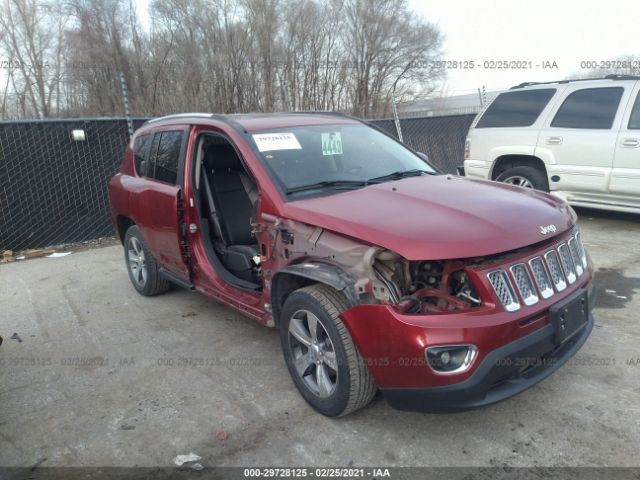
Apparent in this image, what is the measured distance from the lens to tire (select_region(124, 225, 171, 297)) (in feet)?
16.3

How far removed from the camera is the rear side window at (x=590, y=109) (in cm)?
657

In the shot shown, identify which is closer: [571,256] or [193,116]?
[571,256]

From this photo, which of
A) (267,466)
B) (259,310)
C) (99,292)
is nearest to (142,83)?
(99,292)

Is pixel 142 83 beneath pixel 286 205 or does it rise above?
above

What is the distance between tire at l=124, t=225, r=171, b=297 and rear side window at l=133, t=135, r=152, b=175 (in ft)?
2.11

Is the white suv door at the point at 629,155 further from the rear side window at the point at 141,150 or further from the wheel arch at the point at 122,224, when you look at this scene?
the wheel arch at the point at 122,224

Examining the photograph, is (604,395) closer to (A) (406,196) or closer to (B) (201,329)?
(A) (406,196)

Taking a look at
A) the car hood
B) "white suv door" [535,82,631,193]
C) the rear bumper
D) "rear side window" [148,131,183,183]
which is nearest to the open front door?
"rear side window" [148,131,183,183]

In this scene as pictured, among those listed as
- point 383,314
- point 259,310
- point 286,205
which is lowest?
point 259,310

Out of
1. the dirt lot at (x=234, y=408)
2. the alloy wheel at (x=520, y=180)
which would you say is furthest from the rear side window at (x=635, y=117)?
the dirt lot at (x=234, y=408)

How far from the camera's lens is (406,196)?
3.03 meters

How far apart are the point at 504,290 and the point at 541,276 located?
13.3 inches

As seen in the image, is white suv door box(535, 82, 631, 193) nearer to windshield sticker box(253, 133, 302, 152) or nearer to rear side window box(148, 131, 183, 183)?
windshield sticker box(253, 133, 302, 152)

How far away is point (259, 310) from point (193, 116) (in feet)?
6.09
